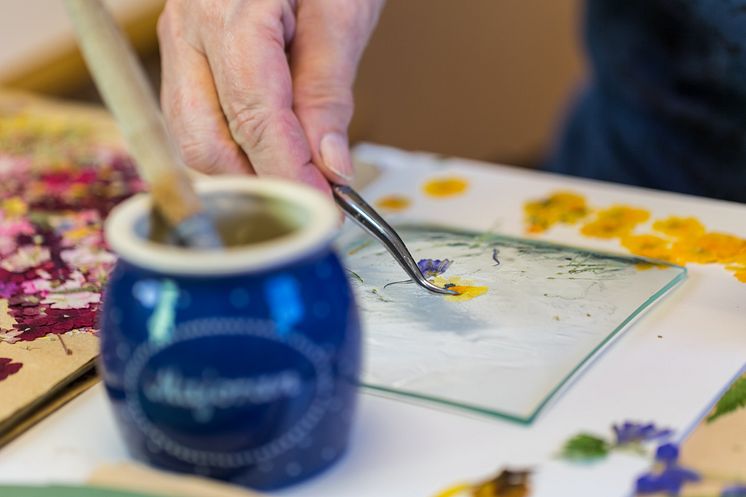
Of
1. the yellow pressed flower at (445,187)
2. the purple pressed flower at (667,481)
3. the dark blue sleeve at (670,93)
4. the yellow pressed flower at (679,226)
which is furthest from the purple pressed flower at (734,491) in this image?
the dark blue sleeve at (670,93)

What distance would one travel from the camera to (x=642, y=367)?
50 cm

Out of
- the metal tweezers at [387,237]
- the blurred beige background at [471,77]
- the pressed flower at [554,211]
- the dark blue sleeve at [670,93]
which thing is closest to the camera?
the metal tweezers at [387,237]

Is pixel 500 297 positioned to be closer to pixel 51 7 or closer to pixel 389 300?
pixel 389 300

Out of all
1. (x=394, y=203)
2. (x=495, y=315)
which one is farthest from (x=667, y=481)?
(x=394, y=203)

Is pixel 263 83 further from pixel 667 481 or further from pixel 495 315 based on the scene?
pixel 667 481

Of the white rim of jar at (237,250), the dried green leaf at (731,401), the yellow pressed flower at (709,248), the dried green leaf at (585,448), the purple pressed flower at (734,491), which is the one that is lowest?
the yellow pressed flower at (709,248)

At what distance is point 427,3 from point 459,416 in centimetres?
161

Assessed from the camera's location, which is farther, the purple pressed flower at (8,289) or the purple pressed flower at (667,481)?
the purple pressed flower at (8,289)

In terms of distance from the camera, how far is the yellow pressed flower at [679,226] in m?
0.65

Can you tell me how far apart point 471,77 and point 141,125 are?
1718mm

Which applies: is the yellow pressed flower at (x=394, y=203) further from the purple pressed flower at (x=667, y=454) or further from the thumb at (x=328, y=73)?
the purple pressed flower at (x=667, y=454)

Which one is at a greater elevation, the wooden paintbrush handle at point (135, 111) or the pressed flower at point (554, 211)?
the wooden paintbrush handle at point (135, 111)

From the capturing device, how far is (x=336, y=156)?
1.95ft

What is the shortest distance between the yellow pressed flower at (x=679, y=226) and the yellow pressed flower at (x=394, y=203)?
0.58 ft
